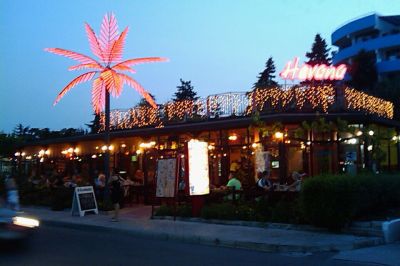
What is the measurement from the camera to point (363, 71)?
60.3 metres

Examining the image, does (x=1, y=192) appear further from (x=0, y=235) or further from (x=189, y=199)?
(x=0, y=235)

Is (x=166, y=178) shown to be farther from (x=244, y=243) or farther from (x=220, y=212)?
(x=244, y=243)

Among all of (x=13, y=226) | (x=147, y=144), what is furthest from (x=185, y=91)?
(x=13, y=226)

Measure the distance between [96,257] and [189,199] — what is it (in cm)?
841

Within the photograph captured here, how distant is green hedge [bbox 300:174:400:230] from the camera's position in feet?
42.5

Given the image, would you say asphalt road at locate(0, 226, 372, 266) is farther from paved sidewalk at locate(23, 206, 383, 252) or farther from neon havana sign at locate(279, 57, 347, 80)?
neon havana sign at locate(279, 57, 347, 80)

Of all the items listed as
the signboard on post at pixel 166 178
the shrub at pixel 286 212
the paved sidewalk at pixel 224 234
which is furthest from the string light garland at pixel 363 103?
the paved sidewalk at pixel 224 234

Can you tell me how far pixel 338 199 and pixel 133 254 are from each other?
5430mm

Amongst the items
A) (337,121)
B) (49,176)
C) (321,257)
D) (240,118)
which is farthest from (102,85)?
(321,257)

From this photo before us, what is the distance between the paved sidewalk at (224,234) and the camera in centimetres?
1172

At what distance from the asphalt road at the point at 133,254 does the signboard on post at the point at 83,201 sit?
559 centimetres

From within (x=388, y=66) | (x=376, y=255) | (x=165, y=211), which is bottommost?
(x=376, y=255)

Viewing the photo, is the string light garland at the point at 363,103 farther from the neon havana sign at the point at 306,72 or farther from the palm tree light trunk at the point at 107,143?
the palm tree light trunk at the point at 107,143

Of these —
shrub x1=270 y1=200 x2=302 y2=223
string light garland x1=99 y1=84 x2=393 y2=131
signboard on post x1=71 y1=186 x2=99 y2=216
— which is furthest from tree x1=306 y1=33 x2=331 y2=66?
shrub x1=270 y1=200 x2=302 y2=223
